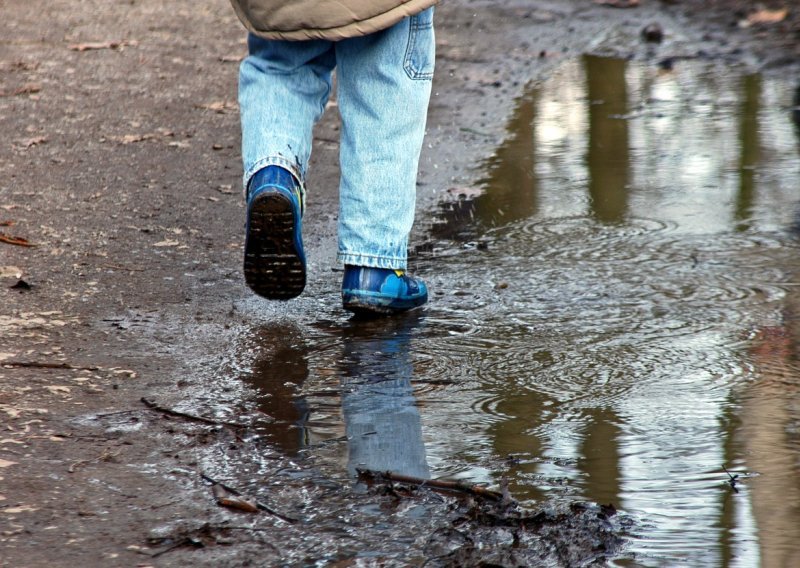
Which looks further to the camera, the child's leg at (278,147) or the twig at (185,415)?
the child's leg at (278,147)

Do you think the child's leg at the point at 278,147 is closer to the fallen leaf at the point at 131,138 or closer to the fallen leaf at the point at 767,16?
the fallen leaf at the point at 131,138

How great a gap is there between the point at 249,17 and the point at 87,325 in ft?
3.08

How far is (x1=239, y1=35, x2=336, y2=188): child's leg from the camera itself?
10.2 ft

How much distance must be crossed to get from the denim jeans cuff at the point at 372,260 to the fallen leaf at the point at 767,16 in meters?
4.92

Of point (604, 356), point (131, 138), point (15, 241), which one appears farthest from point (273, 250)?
point (131, 138)

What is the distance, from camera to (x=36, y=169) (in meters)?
4.59

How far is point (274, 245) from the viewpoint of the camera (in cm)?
298

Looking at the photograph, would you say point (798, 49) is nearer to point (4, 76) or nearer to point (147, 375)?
point (4, 76)

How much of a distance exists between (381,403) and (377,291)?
62 centimetres

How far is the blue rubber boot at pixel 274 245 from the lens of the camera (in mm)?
2977

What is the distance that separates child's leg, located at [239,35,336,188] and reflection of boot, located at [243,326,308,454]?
1.56 ft

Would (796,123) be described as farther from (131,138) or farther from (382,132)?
(131,138)

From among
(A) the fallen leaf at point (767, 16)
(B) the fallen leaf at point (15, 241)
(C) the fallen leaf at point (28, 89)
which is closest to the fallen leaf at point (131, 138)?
(C) the fallen leaf at point (28, 89)

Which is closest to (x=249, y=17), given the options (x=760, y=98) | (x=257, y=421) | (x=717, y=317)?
(x=257, y=421)
